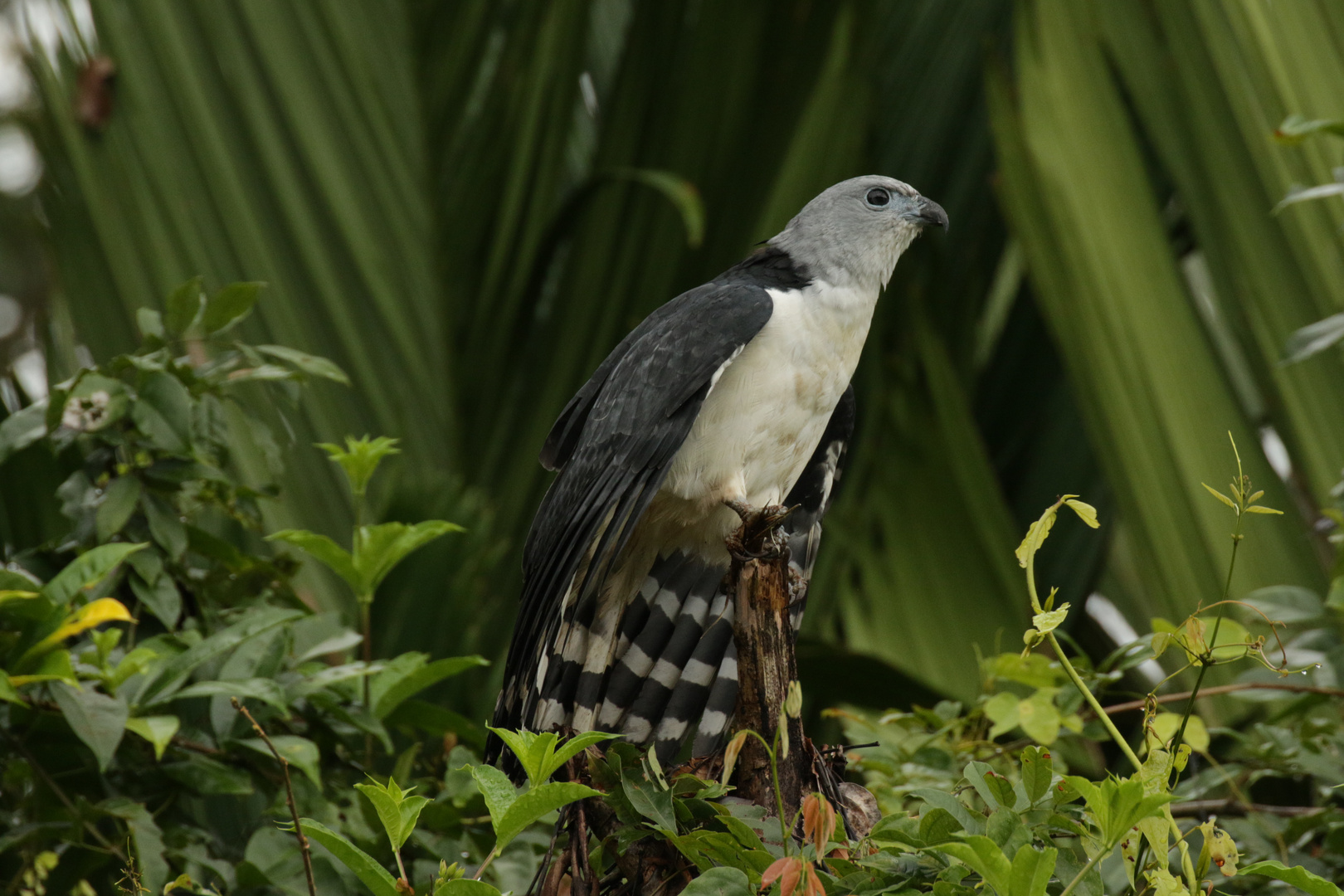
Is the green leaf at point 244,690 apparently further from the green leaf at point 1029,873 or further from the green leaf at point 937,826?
the green leaf at point 1029,873

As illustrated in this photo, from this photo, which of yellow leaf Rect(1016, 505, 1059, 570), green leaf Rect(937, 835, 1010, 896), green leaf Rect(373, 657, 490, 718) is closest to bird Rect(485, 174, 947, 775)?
green leaf Rect(373, 657, 490, 718)

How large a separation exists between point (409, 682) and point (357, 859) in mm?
926

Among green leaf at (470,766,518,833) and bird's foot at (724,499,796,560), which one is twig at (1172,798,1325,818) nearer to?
bird's foot at (724,499,796,560)

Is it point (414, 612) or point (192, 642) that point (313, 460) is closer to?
point (414, 612)

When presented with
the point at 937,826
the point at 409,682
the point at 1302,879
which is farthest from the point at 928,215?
the point at 1302,879

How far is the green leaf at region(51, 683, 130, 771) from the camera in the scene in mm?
2111

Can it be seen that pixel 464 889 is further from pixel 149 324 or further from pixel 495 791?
pixel 149 324

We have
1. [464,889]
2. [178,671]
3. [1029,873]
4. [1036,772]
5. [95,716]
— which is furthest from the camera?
[178,671]

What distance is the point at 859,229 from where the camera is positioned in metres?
3.26

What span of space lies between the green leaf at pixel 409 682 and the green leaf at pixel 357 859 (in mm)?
858

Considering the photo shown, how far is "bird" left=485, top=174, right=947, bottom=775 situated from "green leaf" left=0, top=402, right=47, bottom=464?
1100mm

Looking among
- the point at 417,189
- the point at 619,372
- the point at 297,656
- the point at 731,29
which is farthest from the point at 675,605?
the point at 731,29

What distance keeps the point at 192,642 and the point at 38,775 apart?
38 cm

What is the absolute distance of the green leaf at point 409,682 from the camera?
2457 mm
